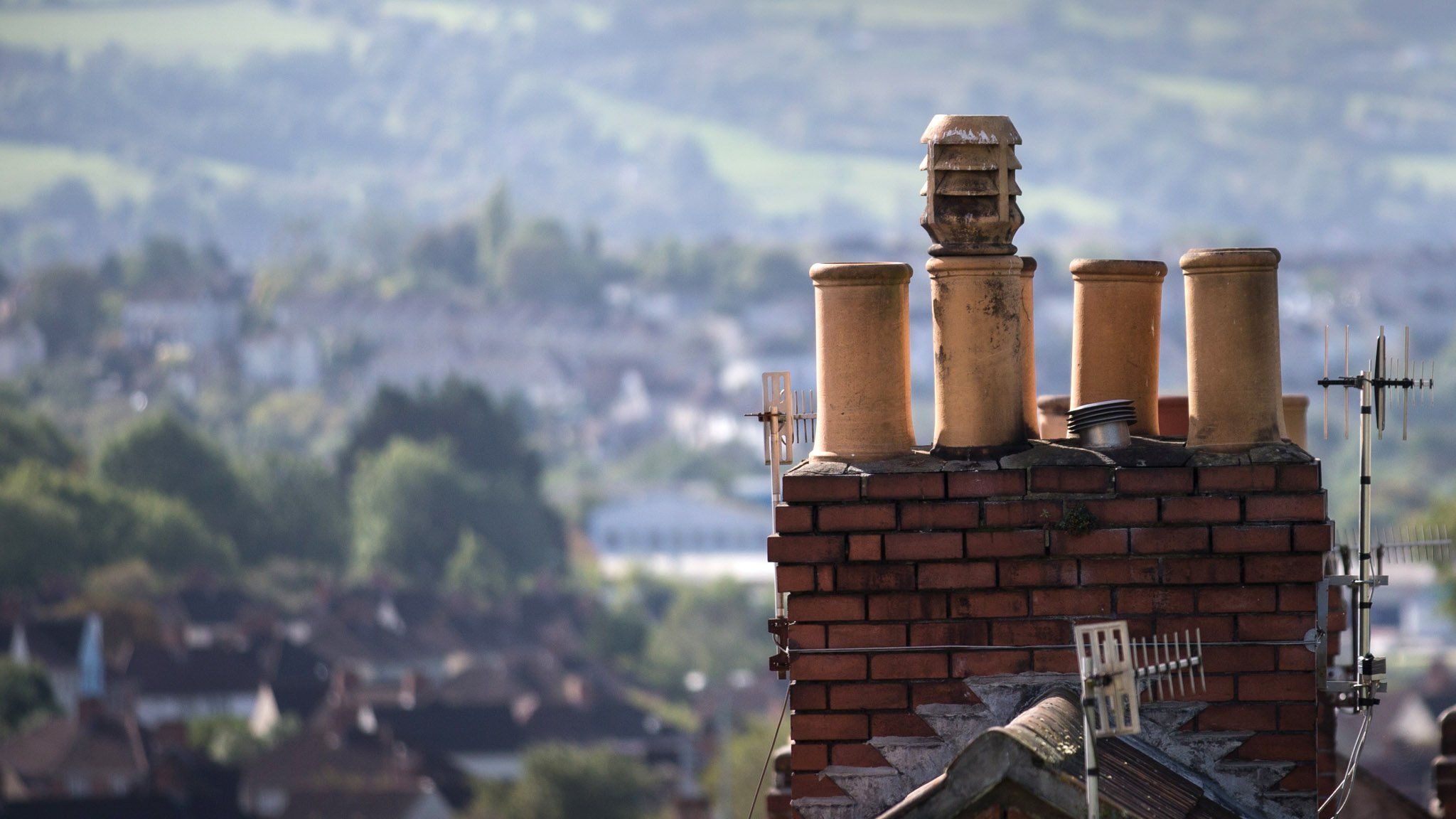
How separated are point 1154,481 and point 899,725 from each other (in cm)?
85

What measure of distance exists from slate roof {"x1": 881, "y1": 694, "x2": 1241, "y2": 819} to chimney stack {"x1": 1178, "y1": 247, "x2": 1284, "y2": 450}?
98 cm

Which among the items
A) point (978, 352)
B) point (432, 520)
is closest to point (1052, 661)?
point (978, 352)

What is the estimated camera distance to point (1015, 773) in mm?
5305

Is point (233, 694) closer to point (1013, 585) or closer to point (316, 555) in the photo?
point (316, 555)

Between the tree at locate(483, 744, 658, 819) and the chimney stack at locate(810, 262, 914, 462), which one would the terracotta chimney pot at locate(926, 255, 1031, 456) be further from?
the tree at locate(483, 744, 658, 819)

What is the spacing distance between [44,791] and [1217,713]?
262 ft

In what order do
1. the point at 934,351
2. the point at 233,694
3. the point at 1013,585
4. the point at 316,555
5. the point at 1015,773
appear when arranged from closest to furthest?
the point at 1015,773, the point at 1013,585, the point at 934,351, the point at 233,694, the point at 316,555

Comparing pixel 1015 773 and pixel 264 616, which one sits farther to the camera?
pixel 264 616

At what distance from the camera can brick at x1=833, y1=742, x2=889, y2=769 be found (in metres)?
6.23

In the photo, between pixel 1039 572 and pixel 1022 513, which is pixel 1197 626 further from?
pixel 1022 513

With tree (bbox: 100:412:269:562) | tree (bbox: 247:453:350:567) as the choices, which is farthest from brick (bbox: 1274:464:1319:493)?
tree (bbox: 247:453:350:567)

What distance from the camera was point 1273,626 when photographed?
6.19 metres

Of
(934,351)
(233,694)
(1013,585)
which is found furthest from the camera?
(233,694)

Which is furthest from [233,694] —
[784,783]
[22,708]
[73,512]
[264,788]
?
[784,783]
